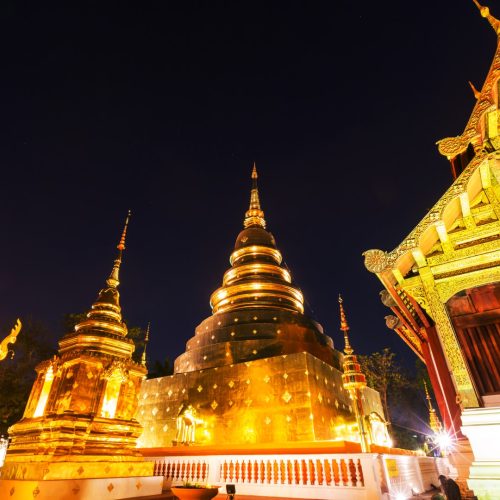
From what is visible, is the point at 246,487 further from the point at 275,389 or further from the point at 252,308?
the point at 252,308

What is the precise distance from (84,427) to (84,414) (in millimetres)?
263

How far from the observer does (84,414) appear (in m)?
6.62

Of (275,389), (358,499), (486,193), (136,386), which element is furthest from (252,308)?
(486,193)

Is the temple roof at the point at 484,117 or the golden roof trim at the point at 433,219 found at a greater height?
the temple roof at the point at 484,117

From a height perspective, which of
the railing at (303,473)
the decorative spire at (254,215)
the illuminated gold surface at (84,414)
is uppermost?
the decorative spire at (254,215)

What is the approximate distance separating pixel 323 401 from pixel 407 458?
291 cm

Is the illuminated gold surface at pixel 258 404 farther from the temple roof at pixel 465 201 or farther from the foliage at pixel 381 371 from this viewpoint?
the foliage at pixel 381 371

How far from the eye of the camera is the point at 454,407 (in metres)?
4.89

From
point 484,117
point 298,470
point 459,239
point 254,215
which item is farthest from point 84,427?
point 254,215

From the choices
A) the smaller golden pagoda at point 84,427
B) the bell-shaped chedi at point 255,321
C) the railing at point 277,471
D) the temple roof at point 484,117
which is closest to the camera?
the temple roof at point 484,117

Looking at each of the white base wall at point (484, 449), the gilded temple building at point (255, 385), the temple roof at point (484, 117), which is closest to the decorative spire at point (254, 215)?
the gilded temple building at point (255, 385)

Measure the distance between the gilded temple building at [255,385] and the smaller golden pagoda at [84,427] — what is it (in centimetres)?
271

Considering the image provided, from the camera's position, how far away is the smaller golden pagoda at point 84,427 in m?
5.55

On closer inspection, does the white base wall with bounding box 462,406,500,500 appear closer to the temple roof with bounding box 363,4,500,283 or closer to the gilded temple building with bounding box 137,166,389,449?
the temple roof with bounding box 363,4,500,283
